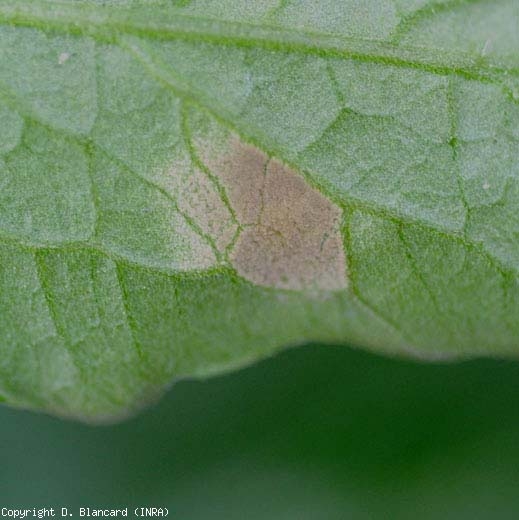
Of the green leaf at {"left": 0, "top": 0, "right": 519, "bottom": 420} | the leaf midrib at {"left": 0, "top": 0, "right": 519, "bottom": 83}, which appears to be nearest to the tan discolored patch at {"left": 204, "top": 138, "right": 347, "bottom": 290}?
the green leaf at {"left": 0, "top": 0, "right": 519, "bottom": 420}

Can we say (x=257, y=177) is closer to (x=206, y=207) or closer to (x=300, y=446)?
(x=206, y=207)

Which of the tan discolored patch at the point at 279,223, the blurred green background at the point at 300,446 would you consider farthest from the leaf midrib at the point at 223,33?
the blurred green background at the point at 300,446

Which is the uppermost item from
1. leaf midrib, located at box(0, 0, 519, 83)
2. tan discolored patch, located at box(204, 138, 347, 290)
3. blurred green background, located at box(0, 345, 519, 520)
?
leaf midrib, located at box(0, 0, 519, 83)

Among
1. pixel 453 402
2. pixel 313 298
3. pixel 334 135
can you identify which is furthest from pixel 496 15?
pixel 453 402

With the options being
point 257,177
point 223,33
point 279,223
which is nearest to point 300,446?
point 279,223

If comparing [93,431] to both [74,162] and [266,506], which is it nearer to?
[266,506]

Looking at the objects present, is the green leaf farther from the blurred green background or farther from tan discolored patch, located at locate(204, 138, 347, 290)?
the blurred green background
